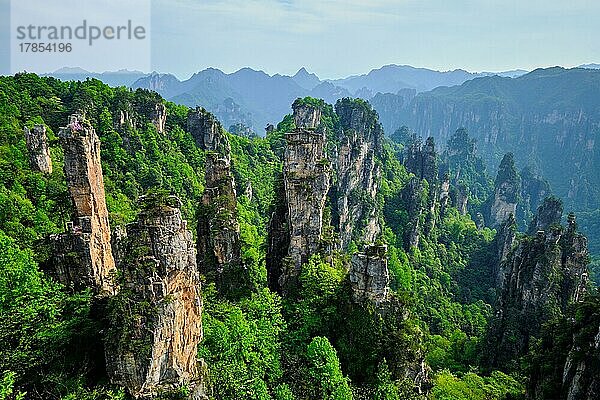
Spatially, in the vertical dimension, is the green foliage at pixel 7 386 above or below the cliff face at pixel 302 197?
below

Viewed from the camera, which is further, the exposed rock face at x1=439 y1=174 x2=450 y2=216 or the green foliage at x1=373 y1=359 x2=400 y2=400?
the exposed rock face at x1=439 y1=174 x2=450 y2=216

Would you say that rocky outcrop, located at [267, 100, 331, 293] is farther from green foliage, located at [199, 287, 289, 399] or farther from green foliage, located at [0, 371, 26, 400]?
green foliage, located at [0, 371, 26, 400]

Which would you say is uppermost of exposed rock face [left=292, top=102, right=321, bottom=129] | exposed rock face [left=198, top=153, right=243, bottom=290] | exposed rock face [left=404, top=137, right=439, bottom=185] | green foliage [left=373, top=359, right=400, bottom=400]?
exposed rock face [left=292, top=102, right=321, bottom=129]

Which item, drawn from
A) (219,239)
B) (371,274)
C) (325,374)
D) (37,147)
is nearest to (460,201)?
(371,274)

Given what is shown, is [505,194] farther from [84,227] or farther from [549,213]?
[84,227]

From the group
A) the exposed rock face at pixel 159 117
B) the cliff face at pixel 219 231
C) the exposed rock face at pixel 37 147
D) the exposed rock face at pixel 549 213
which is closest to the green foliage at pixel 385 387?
the cliff face at pixel 219 231

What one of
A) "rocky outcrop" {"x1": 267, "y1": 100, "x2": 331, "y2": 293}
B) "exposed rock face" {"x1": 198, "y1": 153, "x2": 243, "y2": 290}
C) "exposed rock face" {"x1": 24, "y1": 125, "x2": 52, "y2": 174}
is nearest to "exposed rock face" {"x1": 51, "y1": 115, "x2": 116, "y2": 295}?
"exposed rock face" {"x1": 198, "y1": 153, "x2": 243, "y2": 290}

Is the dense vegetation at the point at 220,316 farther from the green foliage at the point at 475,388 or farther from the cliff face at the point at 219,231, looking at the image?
the cliff face at the point at 219,231
